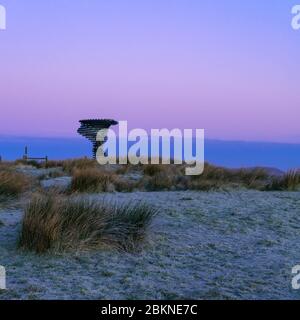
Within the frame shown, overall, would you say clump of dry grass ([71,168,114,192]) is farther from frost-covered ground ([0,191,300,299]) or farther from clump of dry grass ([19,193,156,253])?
clump of dry grass ([19,193,156,253])

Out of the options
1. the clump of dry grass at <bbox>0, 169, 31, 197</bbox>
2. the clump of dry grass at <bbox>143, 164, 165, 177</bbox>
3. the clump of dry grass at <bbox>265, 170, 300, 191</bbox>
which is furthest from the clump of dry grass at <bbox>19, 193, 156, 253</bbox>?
the clump of dry grass at <bbox>143, 164, 165, 177</bbox>

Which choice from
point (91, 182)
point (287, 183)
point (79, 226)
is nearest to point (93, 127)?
point (287, 183)

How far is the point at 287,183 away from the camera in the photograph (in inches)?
535

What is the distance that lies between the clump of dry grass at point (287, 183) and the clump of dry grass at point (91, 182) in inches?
147

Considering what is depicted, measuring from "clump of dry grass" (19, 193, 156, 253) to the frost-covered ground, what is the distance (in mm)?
152

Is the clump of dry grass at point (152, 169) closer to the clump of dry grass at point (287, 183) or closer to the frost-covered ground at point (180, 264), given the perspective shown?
the clump of dry grass at point (287, 183)

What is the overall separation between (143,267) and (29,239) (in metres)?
1.29

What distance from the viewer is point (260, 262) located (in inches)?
259

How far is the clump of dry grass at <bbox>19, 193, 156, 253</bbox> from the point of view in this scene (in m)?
6.45

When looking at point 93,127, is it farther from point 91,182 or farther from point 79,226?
point 79,226

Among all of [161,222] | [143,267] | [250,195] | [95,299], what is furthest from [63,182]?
[95,299]

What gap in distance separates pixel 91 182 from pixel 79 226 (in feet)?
19.0
